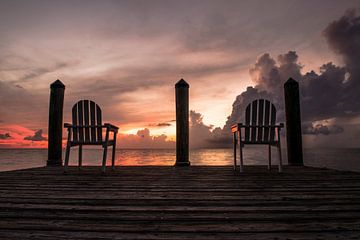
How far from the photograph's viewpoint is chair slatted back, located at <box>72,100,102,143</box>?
4.59 m

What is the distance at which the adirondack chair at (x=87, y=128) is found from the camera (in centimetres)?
448

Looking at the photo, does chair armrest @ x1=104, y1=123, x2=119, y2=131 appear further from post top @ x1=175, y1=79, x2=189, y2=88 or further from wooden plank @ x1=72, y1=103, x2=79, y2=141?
post top @ x1=175, y1=79, x2=189, y2=88

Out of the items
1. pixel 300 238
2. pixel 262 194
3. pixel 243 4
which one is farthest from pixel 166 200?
pixel 243 4

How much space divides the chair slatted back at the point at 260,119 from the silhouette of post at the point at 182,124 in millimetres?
1460

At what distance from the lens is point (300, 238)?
4.54ft

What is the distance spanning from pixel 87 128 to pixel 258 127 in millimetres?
Result: 2994

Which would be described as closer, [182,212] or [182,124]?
[182,212]

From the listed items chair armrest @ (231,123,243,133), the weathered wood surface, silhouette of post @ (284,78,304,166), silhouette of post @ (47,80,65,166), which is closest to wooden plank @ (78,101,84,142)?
silhouette of post @ (47,80,65,166)

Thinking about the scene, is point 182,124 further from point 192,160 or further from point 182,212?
point 192,160

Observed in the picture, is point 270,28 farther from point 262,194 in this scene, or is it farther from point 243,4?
point 262,194

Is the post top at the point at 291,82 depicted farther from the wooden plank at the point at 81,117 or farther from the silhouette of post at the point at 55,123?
the silhouette of post at the point at 55,123

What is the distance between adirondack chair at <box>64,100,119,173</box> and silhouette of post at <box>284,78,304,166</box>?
3.69 meters

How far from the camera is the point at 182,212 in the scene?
6.12 feet

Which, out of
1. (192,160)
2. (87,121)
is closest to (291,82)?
(87,121)
